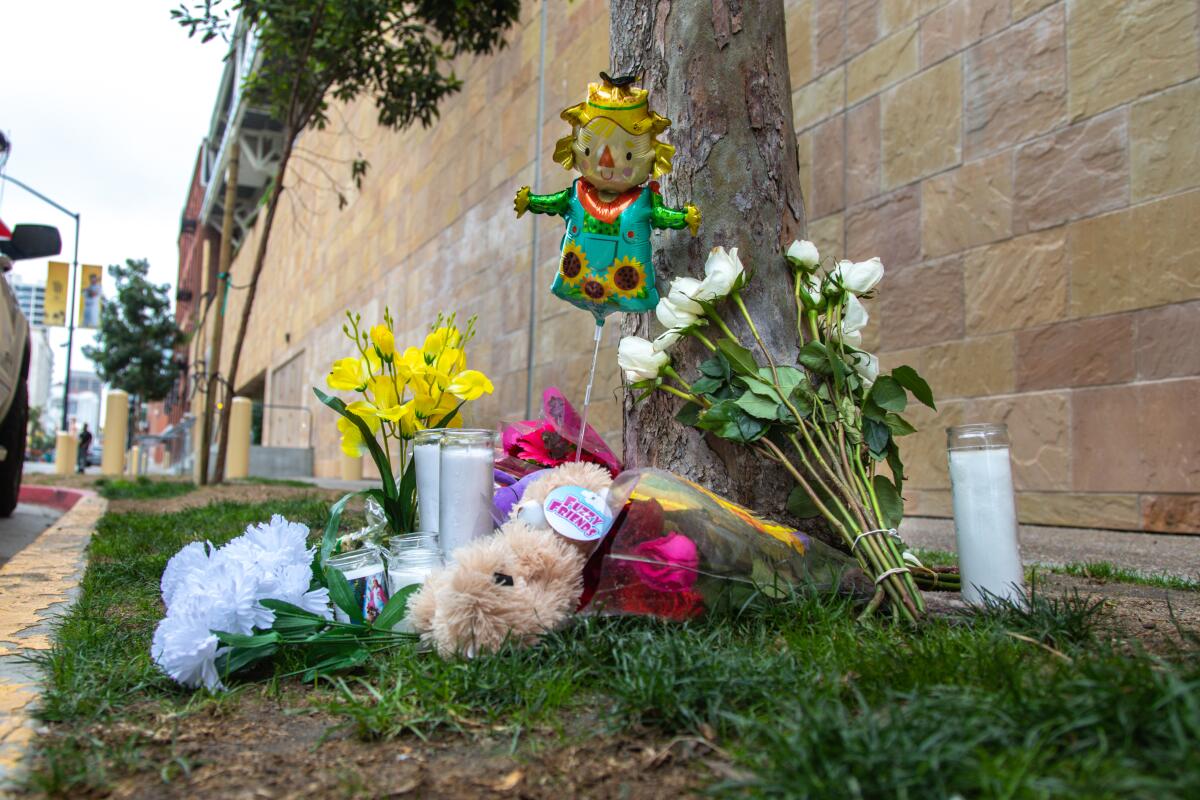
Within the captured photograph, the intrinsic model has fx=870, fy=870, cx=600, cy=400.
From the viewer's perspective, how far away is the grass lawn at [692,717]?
1118mm

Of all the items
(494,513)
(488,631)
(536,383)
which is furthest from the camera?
(536,383)

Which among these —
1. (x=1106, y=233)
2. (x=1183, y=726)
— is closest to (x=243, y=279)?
(x=1106, y=233)

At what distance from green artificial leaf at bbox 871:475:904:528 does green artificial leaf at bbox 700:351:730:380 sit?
50 cm

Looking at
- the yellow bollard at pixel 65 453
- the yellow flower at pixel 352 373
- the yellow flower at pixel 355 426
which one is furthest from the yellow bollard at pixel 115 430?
the yellow flower at pixel 352 373

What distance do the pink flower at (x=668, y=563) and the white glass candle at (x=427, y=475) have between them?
66 centimetres

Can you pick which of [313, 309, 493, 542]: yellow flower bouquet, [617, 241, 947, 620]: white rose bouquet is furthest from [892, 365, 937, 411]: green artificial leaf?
[313, 309, 493, 542]: yellow flower bouquet

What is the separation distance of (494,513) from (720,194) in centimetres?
120

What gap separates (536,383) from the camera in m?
8.63

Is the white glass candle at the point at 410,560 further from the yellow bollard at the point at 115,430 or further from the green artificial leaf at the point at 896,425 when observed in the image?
the yellow bollard at the point at 115,430

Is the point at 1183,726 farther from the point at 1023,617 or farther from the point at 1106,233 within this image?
the point at 1106,233

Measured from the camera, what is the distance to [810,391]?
2.40m

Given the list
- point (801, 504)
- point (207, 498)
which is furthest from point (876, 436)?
point (207, 498)

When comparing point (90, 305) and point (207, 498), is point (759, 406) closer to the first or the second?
point (207, 498)

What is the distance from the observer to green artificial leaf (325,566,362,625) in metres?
2.07
